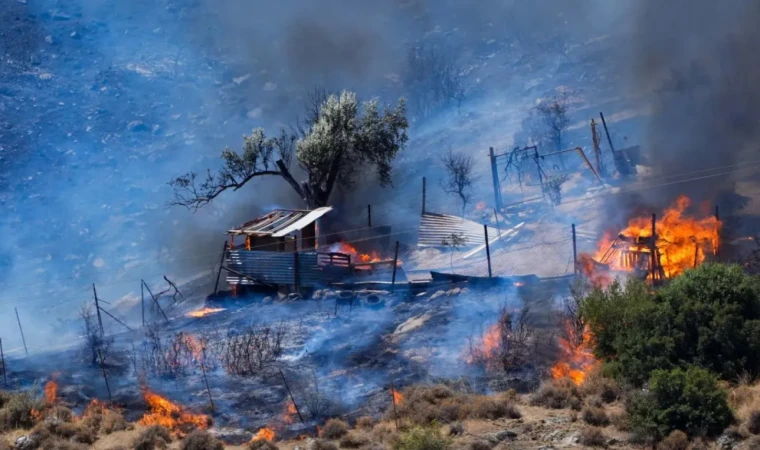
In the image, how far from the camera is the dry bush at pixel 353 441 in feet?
55.5

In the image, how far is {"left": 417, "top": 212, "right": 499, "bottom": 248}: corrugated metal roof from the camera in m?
32.6

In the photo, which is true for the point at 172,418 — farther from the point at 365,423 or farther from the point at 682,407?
the point at 682,407

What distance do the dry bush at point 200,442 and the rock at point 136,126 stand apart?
112 ft

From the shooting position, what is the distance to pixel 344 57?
58.3 metres

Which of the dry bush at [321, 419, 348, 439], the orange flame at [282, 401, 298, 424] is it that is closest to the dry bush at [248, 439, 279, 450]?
the dry bush at [321, 419, 348, 439]

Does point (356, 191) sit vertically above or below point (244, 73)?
below

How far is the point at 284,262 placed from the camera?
29.3m

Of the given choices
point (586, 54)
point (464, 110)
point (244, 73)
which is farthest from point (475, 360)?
point (244, 73)

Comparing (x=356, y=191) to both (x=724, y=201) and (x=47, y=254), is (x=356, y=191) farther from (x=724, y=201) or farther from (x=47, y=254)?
(x=724, y=201)

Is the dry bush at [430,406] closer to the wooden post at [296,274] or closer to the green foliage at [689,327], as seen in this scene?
the green foliage at [689,327]

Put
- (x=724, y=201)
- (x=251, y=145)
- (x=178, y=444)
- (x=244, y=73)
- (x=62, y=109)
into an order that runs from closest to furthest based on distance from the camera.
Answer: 1. (x=178, y=444)
2. (x=724, y=201)
3. (x=251, y=145)
4. (x=62, y=109)
5. (x=244, y=73)

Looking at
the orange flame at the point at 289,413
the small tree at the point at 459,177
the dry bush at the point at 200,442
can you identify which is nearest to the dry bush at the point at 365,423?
the orange flame at the point at 289,413

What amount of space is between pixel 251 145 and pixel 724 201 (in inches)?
737

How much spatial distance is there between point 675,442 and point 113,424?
37.0 feet
